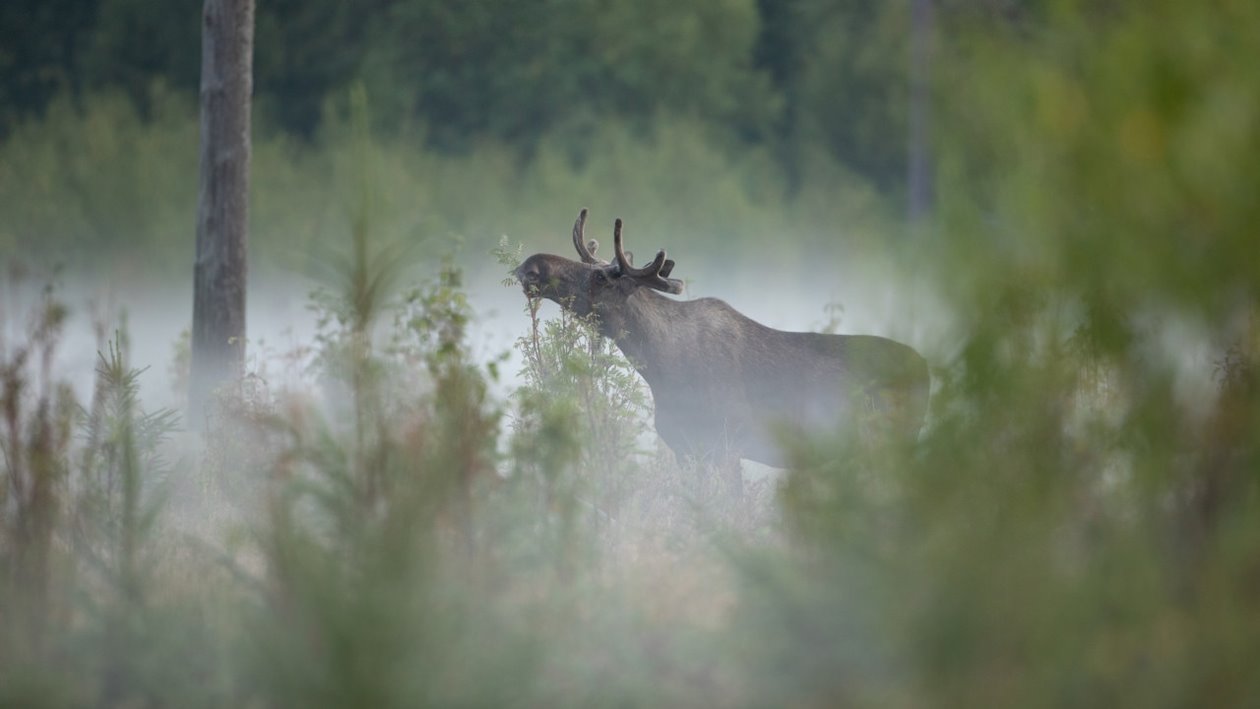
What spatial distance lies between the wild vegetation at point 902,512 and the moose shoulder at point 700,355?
5.06 feet

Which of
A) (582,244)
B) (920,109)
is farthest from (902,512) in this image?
(920,109)

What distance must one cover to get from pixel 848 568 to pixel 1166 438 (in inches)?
41.6

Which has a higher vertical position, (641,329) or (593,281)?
(593,281)

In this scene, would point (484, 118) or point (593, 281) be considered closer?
point (593, 281)

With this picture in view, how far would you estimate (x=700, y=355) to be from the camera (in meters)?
8.15

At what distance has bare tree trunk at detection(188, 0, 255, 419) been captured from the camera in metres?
9.16

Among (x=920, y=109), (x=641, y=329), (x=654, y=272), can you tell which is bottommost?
(x=641, y=329)

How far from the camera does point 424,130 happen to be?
2817cm

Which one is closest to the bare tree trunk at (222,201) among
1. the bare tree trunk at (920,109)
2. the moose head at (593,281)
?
the moose head at (593,281)

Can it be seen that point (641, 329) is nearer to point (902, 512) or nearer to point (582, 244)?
point (582, 244)

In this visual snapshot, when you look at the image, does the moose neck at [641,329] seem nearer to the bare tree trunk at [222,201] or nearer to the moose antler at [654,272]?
the moose antler at [654,272]

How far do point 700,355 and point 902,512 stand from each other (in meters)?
3.91

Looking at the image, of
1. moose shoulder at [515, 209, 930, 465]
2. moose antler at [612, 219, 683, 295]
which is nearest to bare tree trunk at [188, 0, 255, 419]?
moose shoulder at [515, 209, 930, 465]

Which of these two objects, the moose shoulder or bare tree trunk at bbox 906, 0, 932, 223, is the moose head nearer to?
the moose shoulder
